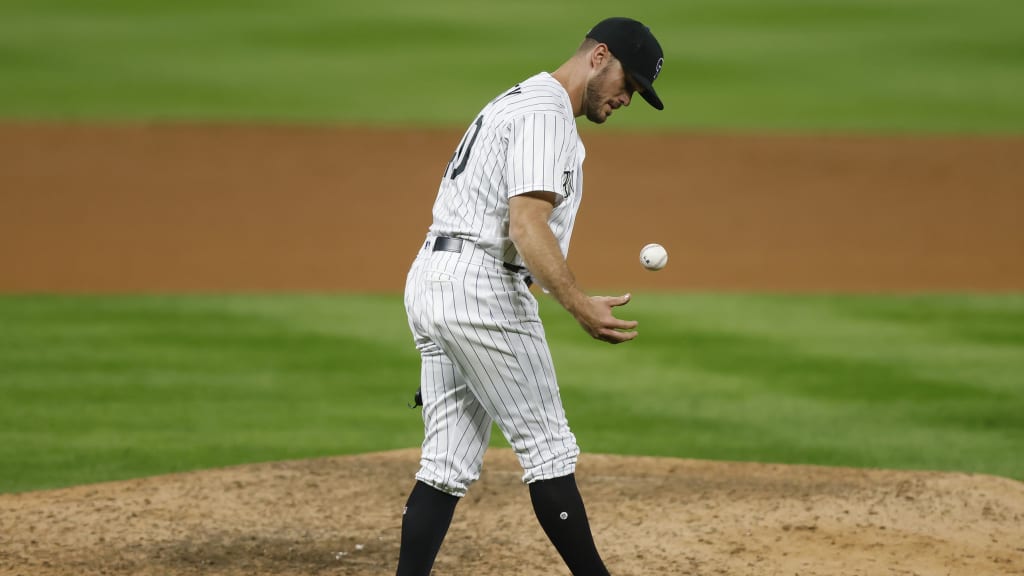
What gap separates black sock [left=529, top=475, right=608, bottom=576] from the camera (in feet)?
13.0

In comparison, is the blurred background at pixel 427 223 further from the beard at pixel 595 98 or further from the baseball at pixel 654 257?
the beard at pixel 595 98

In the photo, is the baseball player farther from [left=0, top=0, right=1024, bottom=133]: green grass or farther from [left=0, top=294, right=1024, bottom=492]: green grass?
[left=0, top=0, right=1024, bottom=133]: green grass

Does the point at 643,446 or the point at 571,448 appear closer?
the point at 571,448

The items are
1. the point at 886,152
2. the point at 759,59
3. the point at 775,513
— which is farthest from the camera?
the point at 759,59

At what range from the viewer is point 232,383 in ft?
26.6

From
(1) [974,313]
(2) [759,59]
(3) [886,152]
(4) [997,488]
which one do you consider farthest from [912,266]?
(2) [759,59]

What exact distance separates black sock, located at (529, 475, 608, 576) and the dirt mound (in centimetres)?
93

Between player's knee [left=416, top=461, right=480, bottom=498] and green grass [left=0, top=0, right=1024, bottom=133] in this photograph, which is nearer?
player's knee [left=416, top=461, right=480, bottom=498]

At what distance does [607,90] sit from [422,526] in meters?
1.37

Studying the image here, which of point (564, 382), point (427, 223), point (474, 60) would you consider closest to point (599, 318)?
point (564, 382)

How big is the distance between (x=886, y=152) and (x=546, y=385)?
14078mm

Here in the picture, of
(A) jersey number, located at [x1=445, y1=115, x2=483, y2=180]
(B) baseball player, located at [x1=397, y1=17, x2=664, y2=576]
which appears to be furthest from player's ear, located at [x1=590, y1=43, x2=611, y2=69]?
(A) jersey number, located at [x1=445, y1=115, x2=483, y2=180]

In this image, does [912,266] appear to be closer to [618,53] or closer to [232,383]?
[232,383]

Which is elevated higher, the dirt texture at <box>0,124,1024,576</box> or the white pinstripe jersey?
the white pinstripe jersey
